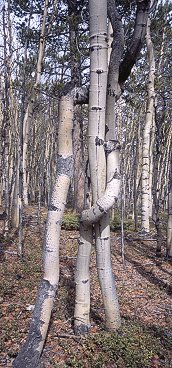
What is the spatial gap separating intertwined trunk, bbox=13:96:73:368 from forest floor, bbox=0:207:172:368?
0.24 meters

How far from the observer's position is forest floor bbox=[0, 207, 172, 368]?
11.1 ft

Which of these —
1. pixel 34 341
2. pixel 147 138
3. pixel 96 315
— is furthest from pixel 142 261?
pixel 34 341

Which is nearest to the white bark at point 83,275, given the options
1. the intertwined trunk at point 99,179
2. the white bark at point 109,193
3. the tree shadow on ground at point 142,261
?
the intertwined trunk at point 99,179

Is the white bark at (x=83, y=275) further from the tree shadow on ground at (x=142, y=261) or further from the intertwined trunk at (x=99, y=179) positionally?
the tree shadow on ground at (x=142, y=261)

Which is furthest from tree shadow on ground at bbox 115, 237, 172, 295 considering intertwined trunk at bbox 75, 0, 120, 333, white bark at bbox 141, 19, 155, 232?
intertwined trunk at bbox 75, 0, 120, 333

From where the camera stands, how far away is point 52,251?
11.3 feet

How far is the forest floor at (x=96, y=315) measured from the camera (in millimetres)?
3398

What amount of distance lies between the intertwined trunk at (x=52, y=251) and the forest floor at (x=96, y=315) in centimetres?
24

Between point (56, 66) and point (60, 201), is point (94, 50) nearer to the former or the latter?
point (60, 201)

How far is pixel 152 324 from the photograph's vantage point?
4.37 metres

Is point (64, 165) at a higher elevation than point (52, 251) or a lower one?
higher

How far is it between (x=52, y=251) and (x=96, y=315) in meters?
1.54

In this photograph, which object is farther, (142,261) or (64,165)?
(142,261)

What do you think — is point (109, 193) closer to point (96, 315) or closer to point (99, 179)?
point (99, 179)
